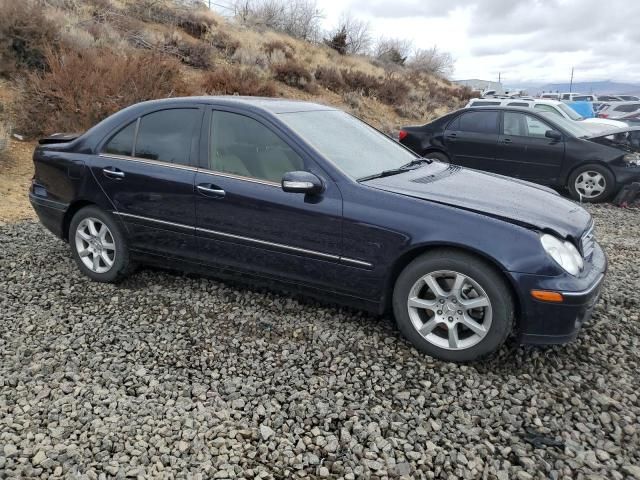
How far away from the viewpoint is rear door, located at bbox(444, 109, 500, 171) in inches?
336

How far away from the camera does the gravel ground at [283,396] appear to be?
242 cm

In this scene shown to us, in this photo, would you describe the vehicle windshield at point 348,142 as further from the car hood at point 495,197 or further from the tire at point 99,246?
the tire at point 99,246

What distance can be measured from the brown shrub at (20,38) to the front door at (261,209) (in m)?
9.19

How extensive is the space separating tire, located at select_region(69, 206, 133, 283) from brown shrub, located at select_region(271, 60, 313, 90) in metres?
14.8

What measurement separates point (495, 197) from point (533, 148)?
5356 mm

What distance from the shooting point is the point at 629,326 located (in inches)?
144

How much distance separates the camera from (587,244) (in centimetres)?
340

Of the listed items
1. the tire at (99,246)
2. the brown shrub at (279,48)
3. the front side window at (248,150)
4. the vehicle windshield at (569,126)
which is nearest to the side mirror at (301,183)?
the front side window at (248,150)

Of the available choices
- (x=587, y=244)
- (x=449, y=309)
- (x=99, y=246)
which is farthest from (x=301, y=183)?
(x=99, y=246)

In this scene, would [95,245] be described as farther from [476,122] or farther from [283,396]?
[476,122]

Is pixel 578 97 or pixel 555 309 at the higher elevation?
pixel 578 97

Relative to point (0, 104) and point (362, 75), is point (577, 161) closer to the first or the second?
point (0, 104)

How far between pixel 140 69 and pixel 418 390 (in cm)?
868

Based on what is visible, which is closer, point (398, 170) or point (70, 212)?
point (398, 170)
